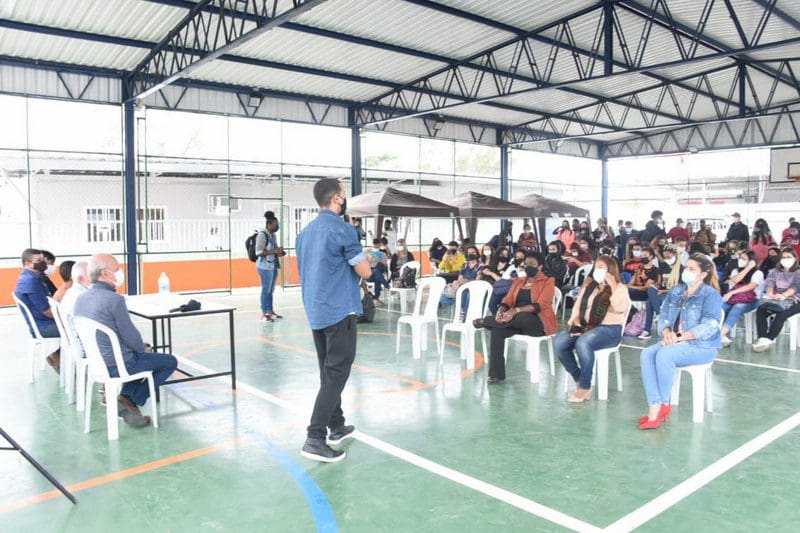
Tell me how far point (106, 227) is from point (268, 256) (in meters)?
5.37

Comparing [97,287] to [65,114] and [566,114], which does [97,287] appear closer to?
[65,114]

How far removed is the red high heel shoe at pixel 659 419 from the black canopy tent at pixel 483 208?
6978mm

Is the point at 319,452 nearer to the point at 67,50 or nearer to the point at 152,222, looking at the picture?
the point at 67,50

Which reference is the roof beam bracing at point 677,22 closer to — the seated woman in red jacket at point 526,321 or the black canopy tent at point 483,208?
the black canopy tent at point 483,208

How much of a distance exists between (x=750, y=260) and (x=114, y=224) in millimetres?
11133

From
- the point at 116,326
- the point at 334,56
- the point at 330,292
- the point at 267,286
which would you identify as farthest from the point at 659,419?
the point at 334,56

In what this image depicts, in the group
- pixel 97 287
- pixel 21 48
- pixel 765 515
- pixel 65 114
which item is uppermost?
pixel 21 48

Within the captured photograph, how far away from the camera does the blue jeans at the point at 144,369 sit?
4379 mm

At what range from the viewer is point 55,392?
5.50 m

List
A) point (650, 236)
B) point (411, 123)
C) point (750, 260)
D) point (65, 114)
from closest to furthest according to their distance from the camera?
point (750, 260) → point (65, 114) → point (650, 236) → point (411, 123)

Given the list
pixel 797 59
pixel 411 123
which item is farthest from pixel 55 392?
pixel 797 59

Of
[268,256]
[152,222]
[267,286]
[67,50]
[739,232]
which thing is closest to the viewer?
[268,256]

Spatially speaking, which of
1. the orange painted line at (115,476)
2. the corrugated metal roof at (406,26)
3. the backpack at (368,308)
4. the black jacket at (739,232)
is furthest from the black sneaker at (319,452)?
the black jacket at (739,232)

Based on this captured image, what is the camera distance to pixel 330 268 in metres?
3.72
